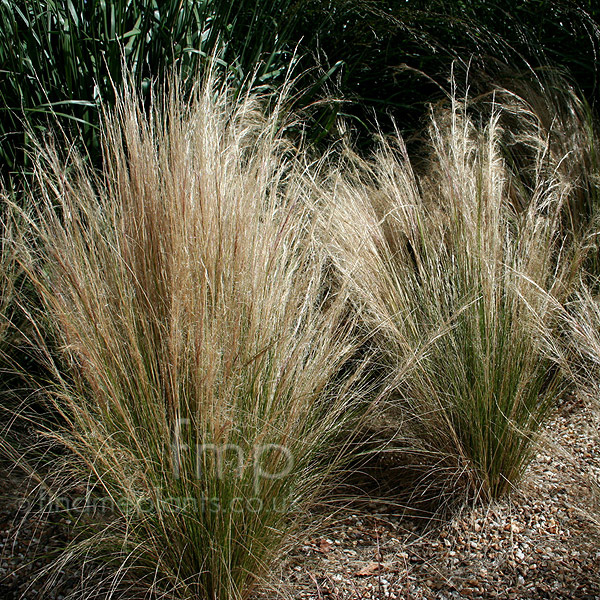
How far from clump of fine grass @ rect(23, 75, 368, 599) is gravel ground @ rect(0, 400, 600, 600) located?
13 cm

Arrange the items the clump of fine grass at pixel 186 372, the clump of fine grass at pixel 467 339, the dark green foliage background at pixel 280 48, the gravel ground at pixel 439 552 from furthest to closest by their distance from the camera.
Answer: the dark green foliage background at pixel 280 48 < the clump of fine grass at pixel 467 339 < the gravel ground at pixel 439 552 < the clump of fine grass at pixel 186 372

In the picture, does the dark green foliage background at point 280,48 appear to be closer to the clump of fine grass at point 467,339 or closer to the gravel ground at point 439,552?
the clump of fine grass at point 467,339

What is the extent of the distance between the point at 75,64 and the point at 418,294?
153 centimetres

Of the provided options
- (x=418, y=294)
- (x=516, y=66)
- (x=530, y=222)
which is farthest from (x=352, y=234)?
(x=516, y=66)

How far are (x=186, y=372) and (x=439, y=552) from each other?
754 mm

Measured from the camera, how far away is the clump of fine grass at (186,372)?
1216mm

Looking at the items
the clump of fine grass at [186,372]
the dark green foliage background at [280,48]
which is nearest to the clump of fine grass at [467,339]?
the clump of fine grass at [186,372]

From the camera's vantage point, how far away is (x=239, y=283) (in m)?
1.35

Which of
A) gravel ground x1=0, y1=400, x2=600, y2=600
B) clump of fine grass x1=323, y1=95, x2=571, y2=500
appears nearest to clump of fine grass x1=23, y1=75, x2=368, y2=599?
gravel ground x1=0, y1=400, x2=600, y2=600

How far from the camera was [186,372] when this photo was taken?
122 cm

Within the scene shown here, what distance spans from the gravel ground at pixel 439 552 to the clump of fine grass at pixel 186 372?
0.13 metres

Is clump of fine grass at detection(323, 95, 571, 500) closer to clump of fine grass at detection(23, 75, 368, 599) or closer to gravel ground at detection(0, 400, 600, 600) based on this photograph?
gravel ground at detection(0, 400, 600, 600)

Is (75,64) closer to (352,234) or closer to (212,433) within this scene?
(352,234)

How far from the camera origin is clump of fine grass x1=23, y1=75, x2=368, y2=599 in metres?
1.22
